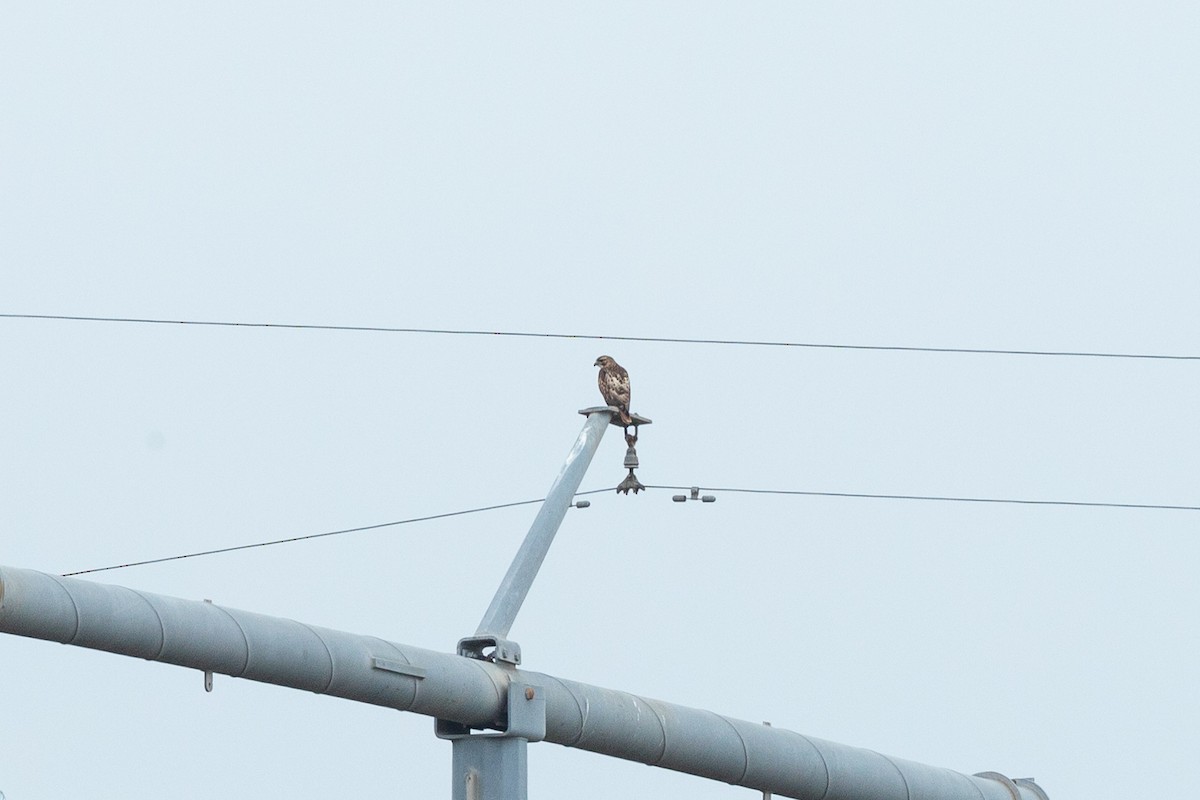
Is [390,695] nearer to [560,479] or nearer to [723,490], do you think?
[560,479]

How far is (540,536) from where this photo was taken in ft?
→ 50.1

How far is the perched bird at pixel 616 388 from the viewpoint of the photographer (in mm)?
16172

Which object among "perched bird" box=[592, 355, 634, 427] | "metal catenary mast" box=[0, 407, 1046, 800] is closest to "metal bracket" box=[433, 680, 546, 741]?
"metal catenary mast" box=[0, 407, 1046, 800]

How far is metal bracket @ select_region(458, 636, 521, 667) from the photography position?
14609mm

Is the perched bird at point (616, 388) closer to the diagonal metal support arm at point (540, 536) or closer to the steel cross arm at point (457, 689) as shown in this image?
the diagonal metal support arm at point (540, 536)

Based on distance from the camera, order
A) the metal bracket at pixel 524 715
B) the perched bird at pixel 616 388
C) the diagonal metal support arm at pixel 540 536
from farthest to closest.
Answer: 1. the perched bird at pixel 616 388
2. the diagonal metal support arm at pixel 540 536
3. the metal bracket at pixel 524 715

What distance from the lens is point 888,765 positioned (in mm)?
17188

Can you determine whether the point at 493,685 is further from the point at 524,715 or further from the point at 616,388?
the point at 616,388

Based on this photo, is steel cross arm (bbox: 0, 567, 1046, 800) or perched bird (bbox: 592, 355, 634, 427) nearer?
steel cross arm (bbox: 0, 567, 1046, 800)

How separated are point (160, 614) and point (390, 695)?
1811 millimetres

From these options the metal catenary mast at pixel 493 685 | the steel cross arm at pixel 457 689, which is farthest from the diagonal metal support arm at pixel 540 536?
the steel cross arm at pixel 457 689

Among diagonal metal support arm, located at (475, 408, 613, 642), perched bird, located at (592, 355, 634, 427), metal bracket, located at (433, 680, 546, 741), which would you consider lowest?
metal bracket, located at (433, 680, 546, 741)

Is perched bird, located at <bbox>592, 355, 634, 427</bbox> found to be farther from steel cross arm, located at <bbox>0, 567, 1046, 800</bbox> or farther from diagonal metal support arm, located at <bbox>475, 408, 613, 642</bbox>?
steel cross arm, located at <bbox>0, 567, 1046, 800</bbox>

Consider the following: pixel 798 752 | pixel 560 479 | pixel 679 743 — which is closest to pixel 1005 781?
pixel 798 752
